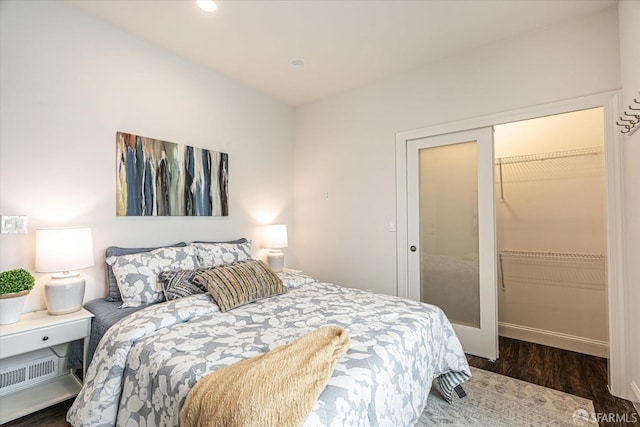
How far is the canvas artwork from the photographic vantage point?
256 cm

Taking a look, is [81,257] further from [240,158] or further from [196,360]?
[240,158]

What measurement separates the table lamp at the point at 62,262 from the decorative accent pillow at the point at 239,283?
2.41 feet

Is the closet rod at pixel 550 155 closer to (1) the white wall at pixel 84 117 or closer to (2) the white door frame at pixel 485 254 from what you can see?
(2) the white door frame at pixel 485 254

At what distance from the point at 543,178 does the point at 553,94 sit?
3.61ft

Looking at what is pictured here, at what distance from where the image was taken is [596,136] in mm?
3021

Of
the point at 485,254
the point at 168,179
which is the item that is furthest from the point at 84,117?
the point at 485,254

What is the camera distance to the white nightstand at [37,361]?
1.77 meters

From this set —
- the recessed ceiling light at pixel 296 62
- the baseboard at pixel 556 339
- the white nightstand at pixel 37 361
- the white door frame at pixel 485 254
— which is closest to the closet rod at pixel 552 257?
the baseboard at pixel 556 339

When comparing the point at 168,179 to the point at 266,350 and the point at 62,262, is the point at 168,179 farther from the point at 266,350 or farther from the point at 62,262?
the point at 266,350

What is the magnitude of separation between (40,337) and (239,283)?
1.17 metres

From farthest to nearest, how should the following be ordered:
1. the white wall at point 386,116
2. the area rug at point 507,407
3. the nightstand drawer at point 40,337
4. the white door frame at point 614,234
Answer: the white wall at point 386,116, the white door frame at point 614,234, the area rug at point 507,407, the nightstand drawer at point 40,337

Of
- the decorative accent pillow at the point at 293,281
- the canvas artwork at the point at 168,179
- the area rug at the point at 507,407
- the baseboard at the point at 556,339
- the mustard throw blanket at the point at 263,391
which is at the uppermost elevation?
the canvas artwork at the point at 168,179

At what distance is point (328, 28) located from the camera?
8.23ft

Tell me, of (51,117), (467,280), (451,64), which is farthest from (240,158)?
(467,280)
